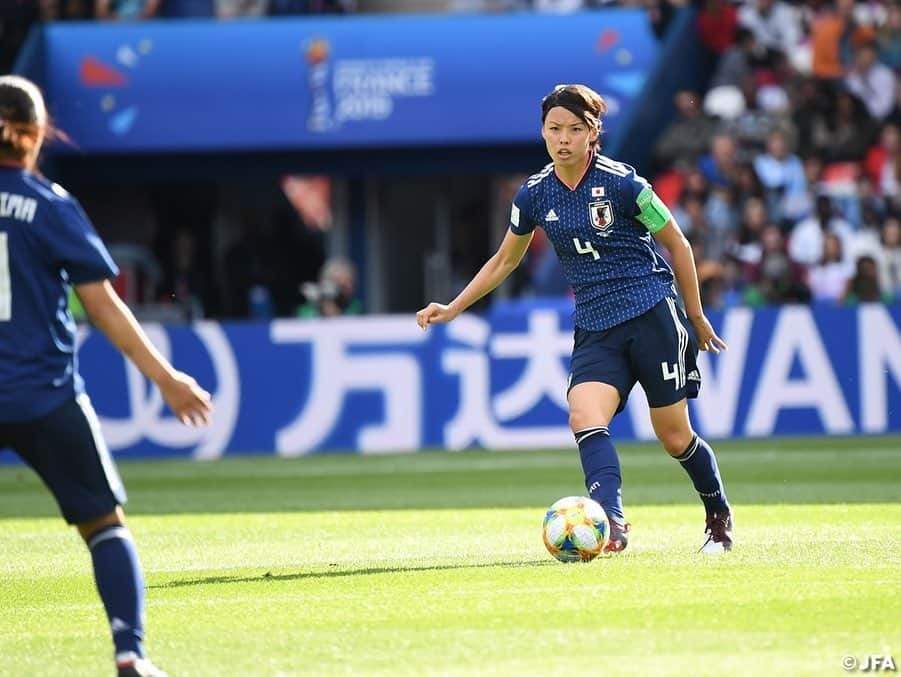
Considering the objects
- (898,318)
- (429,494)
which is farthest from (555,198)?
(898,318)

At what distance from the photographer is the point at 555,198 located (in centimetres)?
855

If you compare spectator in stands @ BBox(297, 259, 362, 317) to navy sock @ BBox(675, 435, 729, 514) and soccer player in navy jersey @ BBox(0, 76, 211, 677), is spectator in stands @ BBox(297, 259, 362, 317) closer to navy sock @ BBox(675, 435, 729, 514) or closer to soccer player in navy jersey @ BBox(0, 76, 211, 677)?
navy sock @ BBox(675, 435, 729, 514)

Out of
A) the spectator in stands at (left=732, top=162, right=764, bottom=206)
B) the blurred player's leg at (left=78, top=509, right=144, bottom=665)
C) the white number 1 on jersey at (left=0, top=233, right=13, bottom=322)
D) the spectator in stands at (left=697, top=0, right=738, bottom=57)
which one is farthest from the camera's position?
the spectator in stands at (left=697, top=0, right=738, bottom=57)

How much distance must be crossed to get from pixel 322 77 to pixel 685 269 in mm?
A: 16283

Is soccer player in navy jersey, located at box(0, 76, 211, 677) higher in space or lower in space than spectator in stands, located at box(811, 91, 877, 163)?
lower

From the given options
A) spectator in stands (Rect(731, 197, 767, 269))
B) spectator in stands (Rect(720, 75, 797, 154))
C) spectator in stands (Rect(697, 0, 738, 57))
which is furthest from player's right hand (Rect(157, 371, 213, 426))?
spectator in stands (Rect(697, 0, 738, 57))

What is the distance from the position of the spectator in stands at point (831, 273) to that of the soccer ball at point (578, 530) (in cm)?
1222

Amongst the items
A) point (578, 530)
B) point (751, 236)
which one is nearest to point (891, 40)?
point (751, 236)

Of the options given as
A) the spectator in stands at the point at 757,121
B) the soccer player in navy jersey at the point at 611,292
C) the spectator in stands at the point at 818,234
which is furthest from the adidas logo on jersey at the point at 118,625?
the spectator in stands at the point at 757,121

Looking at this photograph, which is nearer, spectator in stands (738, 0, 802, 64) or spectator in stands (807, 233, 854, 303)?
spectator in stands (807, 233, 854, 303)

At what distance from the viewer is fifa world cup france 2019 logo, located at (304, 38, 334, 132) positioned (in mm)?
24094

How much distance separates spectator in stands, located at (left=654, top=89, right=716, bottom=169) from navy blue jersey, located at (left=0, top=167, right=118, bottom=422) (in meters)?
17.2

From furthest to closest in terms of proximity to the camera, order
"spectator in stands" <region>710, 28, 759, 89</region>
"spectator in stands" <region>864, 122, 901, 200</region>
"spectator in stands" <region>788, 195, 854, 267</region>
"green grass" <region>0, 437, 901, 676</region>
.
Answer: "spectator in stands" <region>710, 28, 759, 89</region> → "spectator in stands" <region>864, 122, 901, 200</region> → "spectator in stands" <region>788, 195, 854, 267</region> → "green grass" <region>0, 437, 901, 676</region>

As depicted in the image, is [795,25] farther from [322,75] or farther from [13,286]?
[13,286]
